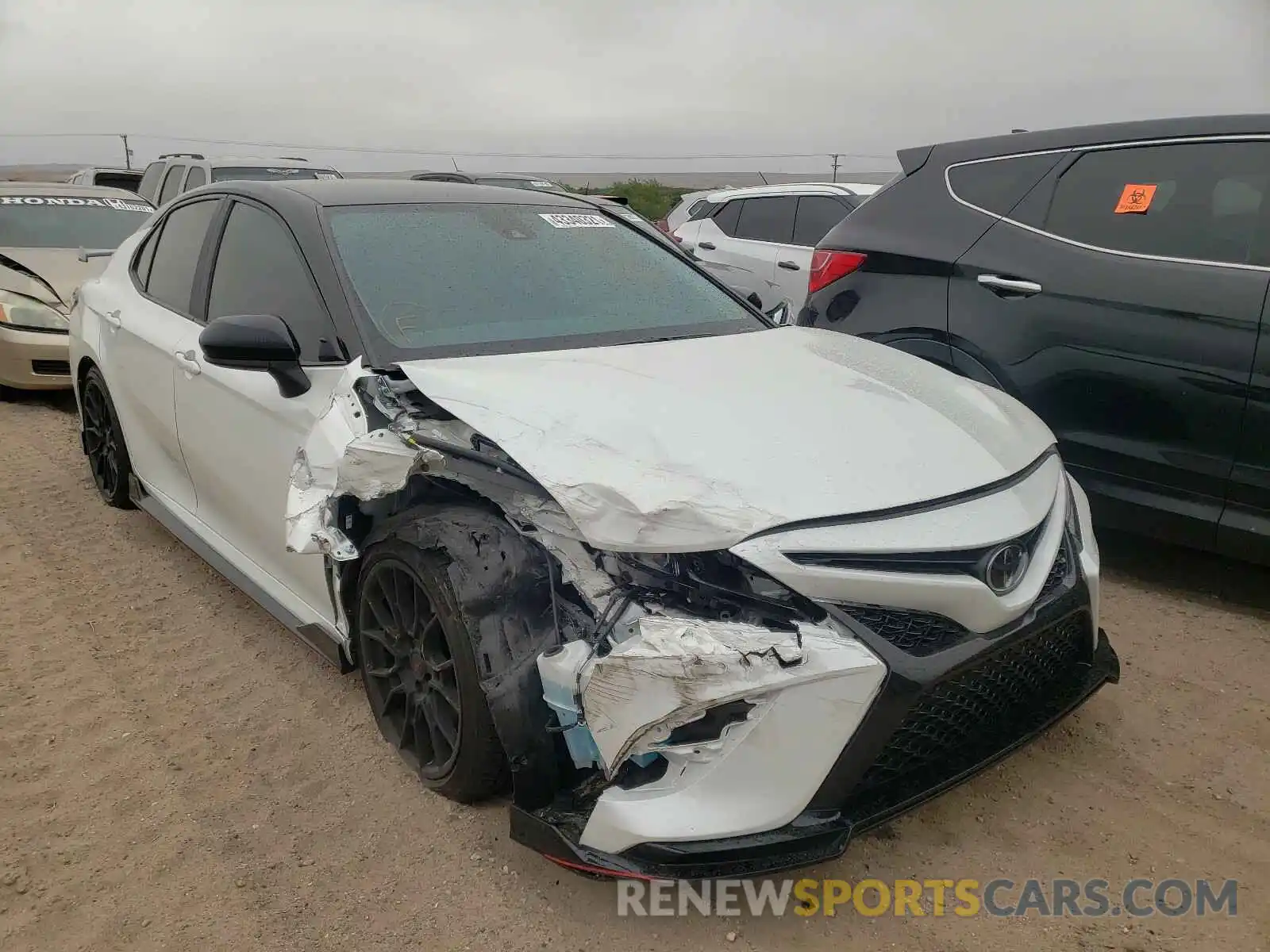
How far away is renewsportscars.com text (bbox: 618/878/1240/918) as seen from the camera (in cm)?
217

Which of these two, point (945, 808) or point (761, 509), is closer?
point (761, 509)

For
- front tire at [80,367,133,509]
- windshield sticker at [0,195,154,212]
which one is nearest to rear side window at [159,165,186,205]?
windshield sticker at [0,195,154,212]

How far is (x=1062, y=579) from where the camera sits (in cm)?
234

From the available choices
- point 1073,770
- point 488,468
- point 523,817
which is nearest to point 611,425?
point 488,468

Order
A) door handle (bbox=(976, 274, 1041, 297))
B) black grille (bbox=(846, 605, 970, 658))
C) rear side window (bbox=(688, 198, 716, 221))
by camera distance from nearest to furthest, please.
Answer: black grille (bbox=(846, 605, 970, 658)) → door handle (bbox=(976, 274, 1041, 297)) → rear side window (bbox=(688, 198, 716, 221))

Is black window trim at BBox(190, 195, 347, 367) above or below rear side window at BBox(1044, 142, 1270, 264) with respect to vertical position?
below

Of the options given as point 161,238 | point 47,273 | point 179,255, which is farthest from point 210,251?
point 47,273

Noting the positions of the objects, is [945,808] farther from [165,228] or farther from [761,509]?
[165,228]

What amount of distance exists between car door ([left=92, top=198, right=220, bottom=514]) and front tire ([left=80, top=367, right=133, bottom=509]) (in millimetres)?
120

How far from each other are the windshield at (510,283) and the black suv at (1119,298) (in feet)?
3.81

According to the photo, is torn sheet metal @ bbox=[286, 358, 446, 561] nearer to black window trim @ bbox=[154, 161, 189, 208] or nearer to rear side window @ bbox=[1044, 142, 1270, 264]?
rear side window @ bbox=[1044, 142, 1270, 264]

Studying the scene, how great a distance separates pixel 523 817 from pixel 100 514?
3.58 metres

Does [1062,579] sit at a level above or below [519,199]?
below

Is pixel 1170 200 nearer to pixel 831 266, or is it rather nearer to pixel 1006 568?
pixel 831 266
